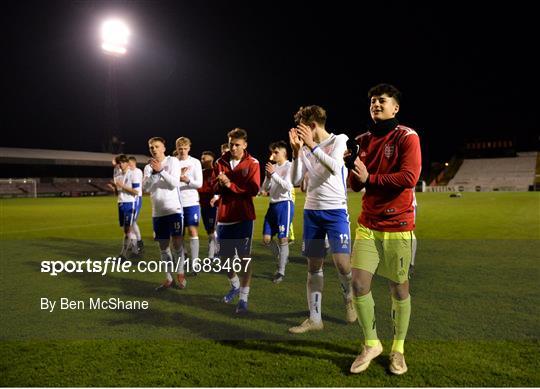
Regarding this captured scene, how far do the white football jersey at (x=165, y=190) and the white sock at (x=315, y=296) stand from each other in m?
2.55

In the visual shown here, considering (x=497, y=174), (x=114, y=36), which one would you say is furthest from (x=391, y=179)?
(x=497, y=174)

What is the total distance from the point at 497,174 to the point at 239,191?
6652 cm

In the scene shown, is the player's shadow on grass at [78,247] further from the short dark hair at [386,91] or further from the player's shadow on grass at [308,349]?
the short dark hair at [386,91]

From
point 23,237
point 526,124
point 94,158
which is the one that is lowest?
point 23,237

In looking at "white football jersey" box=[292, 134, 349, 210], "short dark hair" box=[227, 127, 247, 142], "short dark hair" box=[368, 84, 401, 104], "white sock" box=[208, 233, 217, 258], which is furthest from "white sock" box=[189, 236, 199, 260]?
"short dark hair" box=[368, 84, 401, 104]

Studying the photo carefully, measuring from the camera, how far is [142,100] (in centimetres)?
6831

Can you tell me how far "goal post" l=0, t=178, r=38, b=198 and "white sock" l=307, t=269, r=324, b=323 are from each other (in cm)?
5177

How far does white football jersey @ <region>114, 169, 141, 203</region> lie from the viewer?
30.5 feet

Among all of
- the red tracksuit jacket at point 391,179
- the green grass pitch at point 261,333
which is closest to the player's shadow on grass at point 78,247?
the green grass pitch at point 261,333

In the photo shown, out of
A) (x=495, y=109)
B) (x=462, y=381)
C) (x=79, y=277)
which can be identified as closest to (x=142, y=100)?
(x=495, y=109)

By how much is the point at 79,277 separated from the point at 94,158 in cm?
5306

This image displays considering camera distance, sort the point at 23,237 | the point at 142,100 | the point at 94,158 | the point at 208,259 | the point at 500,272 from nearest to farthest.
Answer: the point at 500,272 < the point at 208,259 < the point at 23,237 < the point at 94,158 < the point at 142,100

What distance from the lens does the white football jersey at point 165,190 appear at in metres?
6.29

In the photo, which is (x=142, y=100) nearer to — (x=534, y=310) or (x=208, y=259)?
(x=208, y=259)
